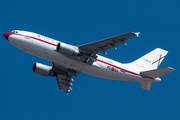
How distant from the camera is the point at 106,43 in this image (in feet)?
120

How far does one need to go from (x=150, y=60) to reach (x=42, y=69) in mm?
18258

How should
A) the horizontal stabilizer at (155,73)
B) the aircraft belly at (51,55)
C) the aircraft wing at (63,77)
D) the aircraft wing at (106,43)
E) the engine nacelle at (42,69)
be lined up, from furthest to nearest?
the aircraft wing at (63,77), the engine nacelle at (42,69), the horizontal stabilizer at (155,73), the aircraft belly at (51,55), the aircraft wing at (106,43)

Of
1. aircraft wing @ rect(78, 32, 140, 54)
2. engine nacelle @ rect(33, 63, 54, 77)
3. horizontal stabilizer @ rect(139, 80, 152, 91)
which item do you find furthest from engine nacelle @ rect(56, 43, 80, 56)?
horizontal stabilizer @ rect(139, 80, 152, 91)

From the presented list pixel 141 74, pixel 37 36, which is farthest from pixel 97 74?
pixel 37 36

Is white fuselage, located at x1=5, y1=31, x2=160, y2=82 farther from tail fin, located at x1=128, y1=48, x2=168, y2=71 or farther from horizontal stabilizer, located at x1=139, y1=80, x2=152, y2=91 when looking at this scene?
horizontal stabilizer, located at x1=139, y1=80, x2=152, y2=91

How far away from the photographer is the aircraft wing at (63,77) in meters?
45.2

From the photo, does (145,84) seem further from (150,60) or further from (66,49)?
(66,49)

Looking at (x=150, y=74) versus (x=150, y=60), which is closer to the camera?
(x=150, y=74)

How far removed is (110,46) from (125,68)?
6.16 m

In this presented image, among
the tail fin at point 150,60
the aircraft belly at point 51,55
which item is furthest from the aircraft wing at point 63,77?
the tail fin at point 150,60

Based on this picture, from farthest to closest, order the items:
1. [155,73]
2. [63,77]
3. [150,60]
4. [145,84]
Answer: [63,77]
[150,60]
[145,84]
[155,73]

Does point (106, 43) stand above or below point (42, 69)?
above

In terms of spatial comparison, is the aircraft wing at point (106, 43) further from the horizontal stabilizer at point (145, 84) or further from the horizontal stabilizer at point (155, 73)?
the horizontal stabilizer at point (145, 84)

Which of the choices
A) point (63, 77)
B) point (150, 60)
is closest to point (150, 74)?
point (150, 60)
